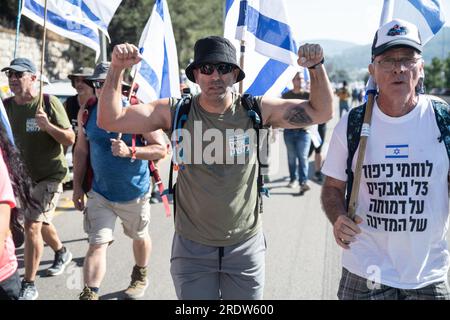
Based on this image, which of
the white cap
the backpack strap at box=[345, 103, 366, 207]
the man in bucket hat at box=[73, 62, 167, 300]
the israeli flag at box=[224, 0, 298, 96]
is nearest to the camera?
the white cap

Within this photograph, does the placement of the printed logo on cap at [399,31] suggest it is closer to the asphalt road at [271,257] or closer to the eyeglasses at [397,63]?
the eyeglasses at [397,63]

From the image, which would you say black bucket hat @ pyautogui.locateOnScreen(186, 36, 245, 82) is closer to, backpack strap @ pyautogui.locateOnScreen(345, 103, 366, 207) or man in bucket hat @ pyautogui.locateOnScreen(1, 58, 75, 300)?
backpack strap @ pyautogui.locateOnScreen(345, 103, 366, 207)

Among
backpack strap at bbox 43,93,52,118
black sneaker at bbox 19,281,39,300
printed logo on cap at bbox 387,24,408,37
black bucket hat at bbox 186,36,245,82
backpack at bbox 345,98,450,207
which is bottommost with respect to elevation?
black sneaker at bbox 19,281,39,300

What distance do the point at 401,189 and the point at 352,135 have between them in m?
0.36

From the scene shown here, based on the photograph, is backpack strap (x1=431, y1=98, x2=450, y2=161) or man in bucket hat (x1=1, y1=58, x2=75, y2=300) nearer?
backpack strap (x1=431, y1=98, x2=450, y2=161)

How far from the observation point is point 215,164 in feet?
9.10

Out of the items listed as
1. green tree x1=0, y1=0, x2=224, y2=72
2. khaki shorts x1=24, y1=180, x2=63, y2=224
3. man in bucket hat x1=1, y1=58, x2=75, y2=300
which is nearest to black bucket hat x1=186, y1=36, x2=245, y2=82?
man in bucket hat x1=1, y1=58, x2=75, y2=300

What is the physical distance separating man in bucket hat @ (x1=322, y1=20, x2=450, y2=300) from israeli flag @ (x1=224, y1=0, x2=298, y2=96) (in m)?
1.60

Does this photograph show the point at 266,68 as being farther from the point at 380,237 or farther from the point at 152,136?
the point at 380,237

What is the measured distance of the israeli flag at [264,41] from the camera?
4.03 meters

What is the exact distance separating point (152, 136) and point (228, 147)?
1300mm

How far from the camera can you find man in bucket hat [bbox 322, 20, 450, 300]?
2373mm
